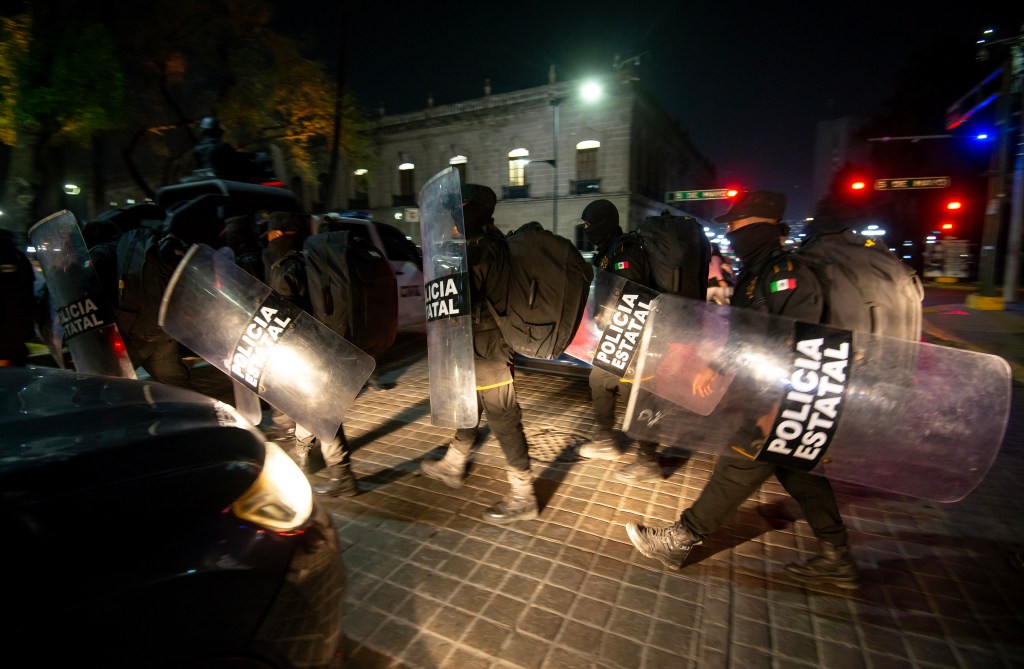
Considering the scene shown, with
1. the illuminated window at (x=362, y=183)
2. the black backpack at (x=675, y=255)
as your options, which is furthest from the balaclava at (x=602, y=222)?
the illuminated window at (x=362, y=183)

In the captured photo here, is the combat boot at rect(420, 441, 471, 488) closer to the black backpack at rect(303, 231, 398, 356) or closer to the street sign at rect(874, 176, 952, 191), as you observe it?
the black backpack at rect(303, 231, 398, 356)

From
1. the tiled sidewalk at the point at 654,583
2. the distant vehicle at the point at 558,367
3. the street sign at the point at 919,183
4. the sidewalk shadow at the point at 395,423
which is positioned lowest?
the tiled sidewalk at the point at 654,583

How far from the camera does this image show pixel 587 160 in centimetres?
3388

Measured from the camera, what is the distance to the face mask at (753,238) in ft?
8.30

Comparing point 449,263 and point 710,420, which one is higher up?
point 449,263

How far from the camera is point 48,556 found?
1.02m

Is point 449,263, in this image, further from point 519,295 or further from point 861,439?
point 861,439

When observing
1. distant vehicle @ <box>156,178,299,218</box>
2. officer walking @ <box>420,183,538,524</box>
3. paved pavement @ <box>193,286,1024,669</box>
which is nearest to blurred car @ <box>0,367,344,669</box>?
paved pavement @ <box>193,286,1024,669</box>

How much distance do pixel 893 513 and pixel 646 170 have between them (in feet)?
123

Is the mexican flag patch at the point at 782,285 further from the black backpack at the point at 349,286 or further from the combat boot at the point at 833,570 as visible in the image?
the black backpack at the point at 349,286

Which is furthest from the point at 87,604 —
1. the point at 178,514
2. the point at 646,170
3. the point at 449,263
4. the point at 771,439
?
the point at 646,170

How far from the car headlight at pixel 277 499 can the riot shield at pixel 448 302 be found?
1324mm

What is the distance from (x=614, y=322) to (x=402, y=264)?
523cm

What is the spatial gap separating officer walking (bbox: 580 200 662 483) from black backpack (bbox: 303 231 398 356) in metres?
1.59
